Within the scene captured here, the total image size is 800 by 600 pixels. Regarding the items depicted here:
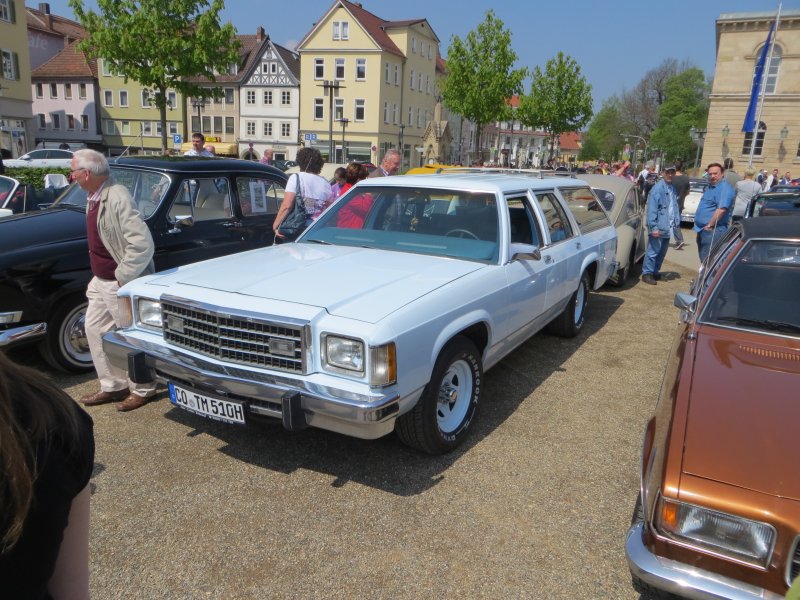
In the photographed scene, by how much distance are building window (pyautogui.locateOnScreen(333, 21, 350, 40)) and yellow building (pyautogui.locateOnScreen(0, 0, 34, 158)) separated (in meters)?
28.2

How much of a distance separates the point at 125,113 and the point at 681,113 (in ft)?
196

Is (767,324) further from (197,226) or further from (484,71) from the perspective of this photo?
(484,71)

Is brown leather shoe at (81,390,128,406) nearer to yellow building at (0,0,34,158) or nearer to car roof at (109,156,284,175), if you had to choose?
car roof at (109,156,284,175)

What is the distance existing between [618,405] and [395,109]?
193 ft

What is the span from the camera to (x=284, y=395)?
3.18m

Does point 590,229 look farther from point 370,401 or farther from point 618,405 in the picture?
point 370,401

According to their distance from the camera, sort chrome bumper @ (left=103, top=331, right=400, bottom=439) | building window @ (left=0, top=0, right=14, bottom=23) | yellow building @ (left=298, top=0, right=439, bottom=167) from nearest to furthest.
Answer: chrome bumper @ (left=103, top=331, right=400, bottom=439) → building window @ (left=0, top=0, right=14, bottom=23) → yellow building @ (left=298, top=0, right=439, bottom=167)

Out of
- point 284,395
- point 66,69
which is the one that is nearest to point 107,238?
point 284,395

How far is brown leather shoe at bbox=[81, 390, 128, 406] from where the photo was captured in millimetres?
4531

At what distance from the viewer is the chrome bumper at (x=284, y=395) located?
311cm

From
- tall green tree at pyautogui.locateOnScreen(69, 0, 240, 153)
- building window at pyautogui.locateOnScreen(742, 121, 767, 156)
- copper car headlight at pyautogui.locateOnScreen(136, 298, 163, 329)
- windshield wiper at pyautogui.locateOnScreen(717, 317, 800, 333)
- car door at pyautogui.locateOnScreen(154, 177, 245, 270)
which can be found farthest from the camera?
building window at pyautogui.locateOnScreen(742, 121, 767, 156)

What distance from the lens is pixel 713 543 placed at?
7.32 ft

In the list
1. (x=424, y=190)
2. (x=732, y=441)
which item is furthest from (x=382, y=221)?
(x=732, y=441)

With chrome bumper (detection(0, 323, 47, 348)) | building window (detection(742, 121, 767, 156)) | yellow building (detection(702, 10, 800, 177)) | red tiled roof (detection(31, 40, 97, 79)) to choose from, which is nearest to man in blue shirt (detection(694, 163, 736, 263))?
chrome bumper (detection(0, 323, 47, 348))
